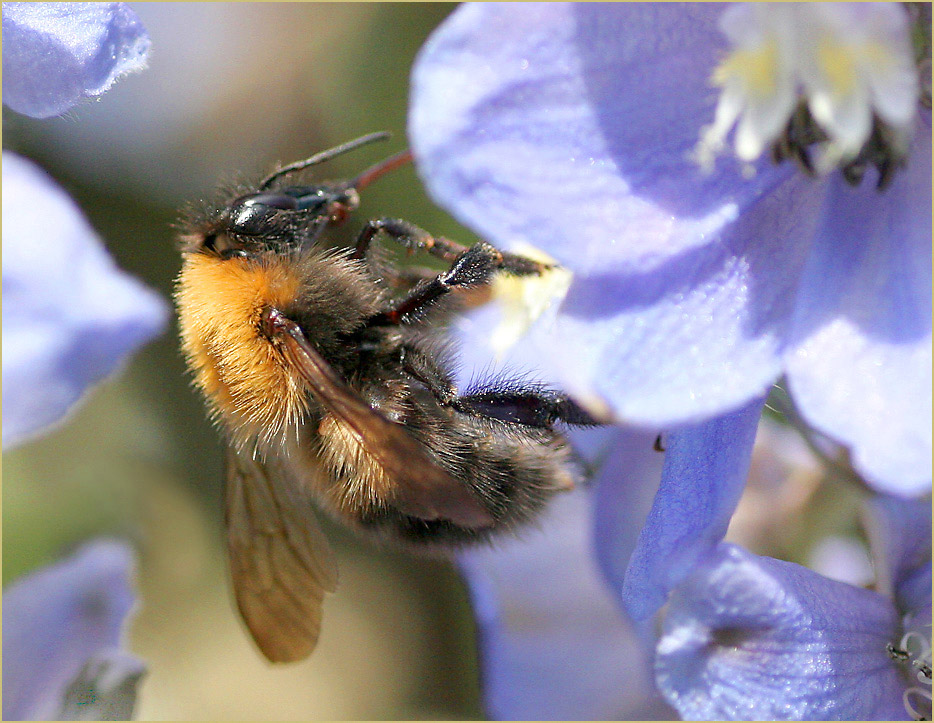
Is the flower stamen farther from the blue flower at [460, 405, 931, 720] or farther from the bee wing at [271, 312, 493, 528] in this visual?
the bee wing at [271, 312, 493, 528]

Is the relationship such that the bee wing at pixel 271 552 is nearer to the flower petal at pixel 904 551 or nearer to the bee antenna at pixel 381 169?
the bee antenna at pixel 381 169

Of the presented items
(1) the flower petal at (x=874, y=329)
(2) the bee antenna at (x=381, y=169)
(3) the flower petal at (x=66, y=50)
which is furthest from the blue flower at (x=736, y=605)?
(3) the flower petal at (x=66, y=50)

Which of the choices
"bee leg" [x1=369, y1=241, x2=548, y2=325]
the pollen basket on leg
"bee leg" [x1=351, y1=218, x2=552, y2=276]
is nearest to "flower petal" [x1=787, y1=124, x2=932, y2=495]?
"bee leg" [x1=369, y1=241, x2=548, y2=325]

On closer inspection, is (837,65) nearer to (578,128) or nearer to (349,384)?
(578,128)

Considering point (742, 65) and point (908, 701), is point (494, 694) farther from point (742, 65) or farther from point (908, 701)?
point (742, 65)

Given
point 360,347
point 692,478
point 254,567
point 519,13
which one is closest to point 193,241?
point 360,347

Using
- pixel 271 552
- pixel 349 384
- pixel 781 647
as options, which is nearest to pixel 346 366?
pixel 349 384
